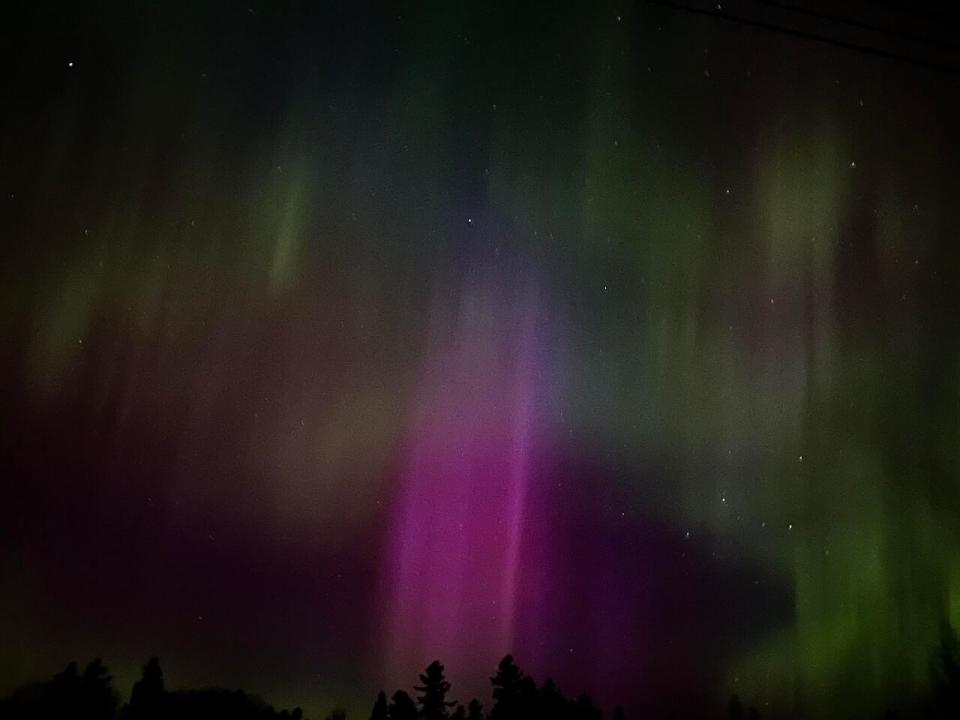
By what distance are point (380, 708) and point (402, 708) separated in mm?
511

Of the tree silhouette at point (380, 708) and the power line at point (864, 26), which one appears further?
the tree silhouette at point (380, 708)

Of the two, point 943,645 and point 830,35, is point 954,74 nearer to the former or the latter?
point 830,35

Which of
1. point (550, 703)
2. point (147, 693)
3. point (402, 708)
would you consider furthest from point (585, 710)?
point (147, 693)

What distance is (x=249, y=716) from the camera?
45.7ft

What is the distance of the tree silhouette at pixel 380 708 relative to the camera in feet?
43.8

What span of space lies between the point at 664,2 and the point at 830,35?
5.36 feet

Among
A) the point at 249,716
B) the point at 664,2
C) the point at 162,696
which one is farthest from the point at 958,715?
the point at 664,2

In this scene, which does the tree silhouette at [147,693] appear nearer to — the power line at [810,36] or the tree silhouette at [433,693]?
the tree silhouette at [433,693]

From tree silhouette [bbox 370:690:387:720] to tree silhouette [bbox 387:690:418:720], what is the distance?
128 mm

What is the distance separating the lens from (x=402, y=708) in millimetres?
13727

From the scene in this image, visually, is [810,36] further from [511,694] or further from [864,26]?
[511,694]

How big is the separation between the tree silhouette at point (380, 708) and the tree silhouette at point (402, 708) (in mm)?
128

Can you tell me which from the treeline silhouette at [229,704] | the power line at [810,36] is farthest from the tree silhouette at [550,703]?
the power line at [810,36]

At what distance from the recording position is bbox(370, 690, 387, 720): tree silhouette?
43.8ft
